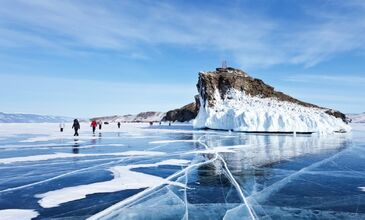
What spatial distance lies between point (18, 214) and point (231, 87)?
55247mm

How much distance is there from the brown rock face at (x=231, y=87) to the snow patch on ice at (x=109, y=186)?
46.3 m

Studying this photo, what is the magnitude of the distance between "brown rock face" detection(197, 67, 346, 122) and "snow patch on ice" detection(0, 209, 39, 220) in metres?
50.3

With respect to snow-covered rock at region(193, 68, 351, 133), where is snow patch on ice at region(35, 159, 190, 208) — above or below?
below

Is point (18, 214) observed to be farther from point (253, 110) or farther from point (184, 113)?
point (184, 113)

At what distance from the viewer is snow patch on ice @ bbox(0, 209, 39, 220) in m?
6.07

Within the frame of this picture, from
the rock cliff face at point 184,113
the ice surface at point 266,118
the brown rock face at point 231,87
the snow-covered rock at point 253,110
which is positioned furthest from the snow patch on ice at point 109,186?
the rock cliff face at point 184,113

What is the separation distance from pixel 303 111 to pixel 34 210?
44.3 m

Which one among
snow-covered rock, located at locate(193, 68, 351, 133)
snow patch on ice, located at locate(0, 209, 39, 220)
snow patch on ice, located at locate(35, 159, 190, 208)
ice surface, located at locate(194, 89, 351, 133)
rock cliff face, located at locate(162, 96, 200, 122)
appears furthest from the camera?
rock cliff face, located at locate(162, 96, 200, 122)

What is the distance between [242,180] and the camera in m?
9.72

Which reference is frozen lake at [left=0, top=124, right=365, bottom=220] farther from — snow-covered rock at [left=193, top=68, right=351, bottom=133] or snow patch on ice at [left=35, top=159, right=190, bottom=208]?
snow-covered rock at [left=193, top=68, right=351, bottom=133]

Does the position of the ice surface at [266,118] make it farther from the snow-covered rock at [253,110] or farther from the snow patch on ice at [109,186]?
the snow patch on ice at [109,186]

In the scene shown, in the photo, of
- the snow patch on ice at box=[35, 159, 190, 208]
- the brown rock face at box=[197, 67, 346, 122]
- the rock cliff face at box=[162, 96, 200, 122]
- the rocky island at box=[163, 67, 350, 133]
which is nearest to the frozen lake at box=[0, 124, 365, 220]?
the snow patch on ice at box=[35, 159, 190, 208]

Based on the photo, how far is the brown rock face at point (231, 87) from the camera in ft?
192

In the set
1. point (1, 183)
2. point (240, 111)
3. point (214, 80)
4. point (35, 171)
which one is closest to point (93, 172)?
point (35, 171)
